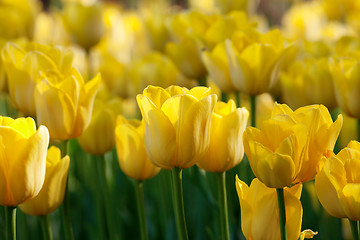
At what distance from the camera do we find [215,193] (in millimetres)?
1409

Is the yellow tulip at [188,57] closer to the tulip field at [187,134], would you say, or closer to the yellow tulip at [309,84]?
the tulip field at [187,134]

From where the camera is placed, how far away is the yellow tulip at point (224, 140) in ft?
3.24

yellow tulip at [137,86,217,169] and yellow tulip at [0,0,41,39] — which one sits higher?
yellow tulip at [0,0,41,39]

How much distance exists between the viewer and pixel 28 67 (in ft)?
3.87

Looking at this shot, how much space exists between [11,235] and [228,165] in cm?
38

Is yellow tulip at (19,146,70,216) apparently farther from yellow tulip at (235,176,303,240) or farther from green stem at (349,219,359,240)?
green stem at (349,219,359,240)

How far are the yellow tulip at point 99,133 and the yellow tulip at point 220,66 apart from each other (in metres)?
0.25

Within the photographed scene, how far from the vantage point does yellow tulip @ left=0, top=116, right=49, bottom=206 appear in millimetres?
871

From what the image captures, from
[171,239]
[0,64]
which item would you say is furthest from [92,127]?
[171,239]

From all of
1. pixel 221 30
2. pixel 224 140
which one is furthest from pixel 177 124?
pixel 221 30

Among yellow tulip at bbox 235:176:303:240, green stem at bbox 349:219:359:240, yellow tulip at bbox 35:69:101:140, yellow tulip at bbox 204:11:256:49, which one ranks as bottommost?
green stem at bbox 349:219:359:240

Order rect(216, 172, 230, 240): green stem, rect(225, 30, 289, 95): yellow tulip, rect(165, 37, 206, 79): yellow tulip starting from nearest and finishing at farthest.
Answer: rect(216, 172, 230, 240): green stem < rect(225, 30, 289, 95): yellow tulip < rect(165, 37, 206, 79): yellow tulip

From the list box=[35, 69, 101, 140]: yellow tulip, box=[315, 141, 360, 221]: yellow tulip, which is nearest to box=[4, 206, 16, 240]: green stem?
box=[35, 69, 101, 140]: yellow tulip

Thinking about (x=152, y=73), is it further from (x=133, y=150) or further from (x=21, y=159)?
(x=21, y=159)
